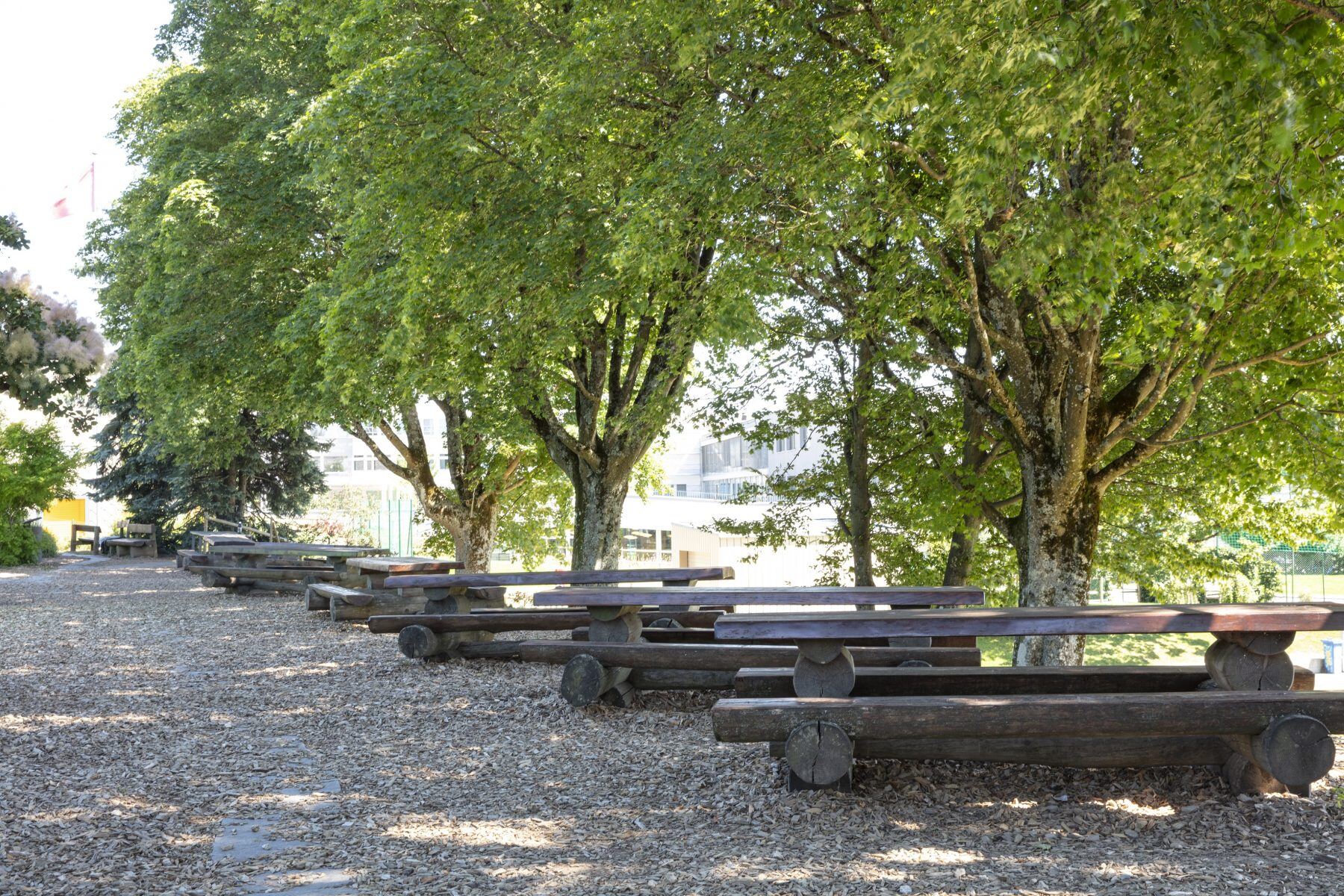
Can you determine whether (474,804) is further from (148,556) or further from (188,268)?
(148,556)

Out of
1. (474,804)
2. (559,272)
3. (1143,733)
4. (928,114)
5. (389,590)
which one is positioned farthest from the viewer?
(389,590)

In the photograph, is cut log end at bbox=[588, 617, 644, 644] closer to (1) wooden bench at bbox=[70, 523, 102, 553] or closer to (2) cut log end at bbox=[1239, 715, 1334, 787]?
(2) cut log end at bbox=[1239, 715, 1334, 787]

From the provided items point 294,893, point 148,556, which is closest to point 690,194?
point 294,893

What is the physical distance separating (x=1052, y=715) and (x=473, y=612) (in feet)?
22.3

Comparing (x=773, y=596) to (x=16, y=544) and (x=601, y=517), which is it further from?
(x=16, y=544)

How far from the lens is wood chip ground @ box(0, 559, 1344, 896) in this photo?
4.74 metres

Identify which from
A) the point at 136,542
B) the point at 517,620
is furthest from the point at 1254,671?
the point at 136,542

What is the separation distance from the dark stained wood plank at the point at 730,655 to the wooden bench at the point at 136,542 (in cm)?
2995

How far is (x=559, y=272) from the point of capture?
13266 millimetres

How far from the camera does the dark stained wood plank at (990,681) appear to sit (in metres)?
6.47

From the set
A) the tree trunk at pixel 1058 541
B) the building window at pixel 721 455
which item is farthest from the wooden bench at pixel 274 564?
the building window at pixel 721 455

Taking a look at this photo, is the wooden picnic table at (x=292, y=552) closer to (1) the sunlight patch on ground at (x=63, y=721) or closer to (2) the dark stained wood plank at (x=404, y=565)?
(2) the dark stained wood plank at (x=404, y=565)

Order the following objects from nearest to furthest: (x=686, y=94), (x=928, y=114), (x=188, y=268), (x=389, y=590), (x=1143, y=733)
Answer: (x=1143, y=733) → (x=928, y=114) → (x=686, y=94) → (x=389, y=590) → (x=188, y=268)

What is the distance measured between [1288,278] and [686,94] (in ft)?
20.7
